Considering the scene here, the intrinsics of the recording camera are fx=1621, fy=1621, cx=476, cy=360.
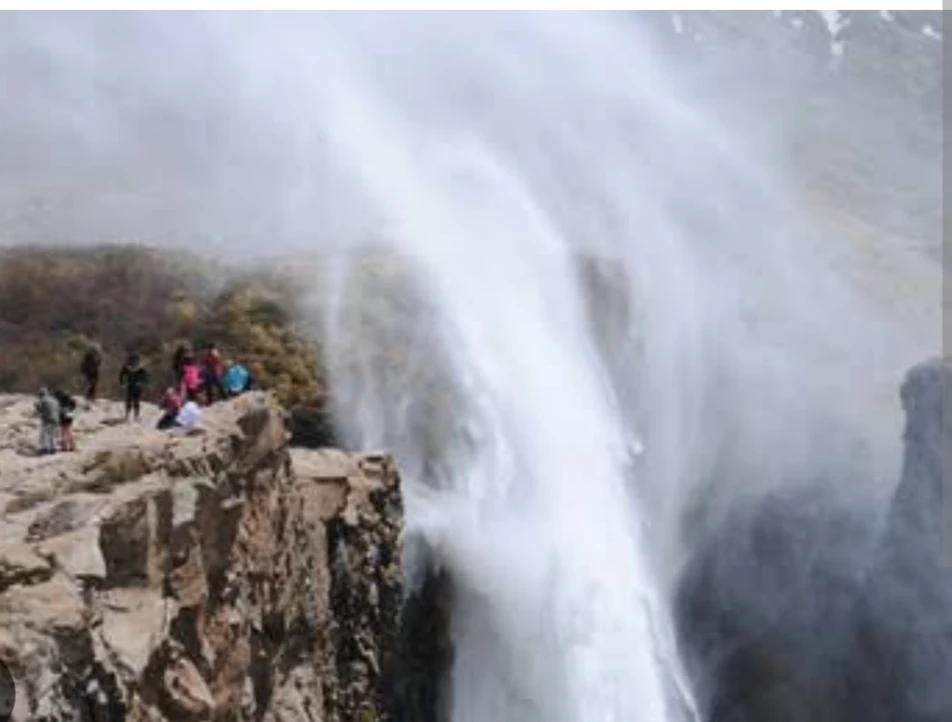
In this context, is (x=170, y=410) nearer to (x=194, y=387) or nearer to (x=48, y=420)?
(x=194, y=387)

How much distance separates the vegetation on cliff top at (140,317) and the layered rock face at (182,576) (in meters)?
12.3

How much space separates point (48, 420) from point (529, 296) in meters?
33.4

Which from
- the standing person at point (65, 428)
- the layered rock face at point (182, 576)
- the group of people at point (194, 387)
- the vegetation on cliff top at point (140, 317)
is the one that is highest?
the vegetation on cliff top at point (140, 317)

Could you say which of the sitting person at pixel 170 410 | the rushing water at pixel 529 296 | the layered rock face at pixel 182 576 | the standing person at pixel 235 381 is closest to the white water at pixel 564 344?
the rushing water at pixel 529 296

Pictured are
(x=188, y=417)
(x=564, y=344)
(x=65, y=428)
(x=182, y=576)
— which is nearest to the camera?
(x=182, y=576)

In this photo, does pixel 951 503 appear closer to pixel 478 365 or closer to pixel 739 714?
pixel 739 714

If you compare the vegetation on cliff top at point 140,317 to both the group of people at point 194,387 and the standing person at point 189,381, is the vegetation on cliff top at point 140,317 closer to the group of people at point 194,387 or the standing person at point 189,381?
the group of people at point 194,387

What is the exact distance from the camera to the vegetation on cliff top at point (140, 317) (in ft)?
160

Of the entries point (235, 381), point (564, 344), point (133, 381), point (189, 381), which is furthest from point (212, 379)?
point (564, 344)

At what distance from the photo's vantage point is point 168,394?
28906 millimetres

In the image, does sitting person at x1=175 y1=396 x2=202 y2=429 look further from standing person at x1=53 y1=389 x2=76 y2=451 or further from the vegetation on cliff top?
the vegetation on cliff top

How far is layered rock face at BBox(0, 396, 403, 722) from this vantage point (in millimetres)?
19891

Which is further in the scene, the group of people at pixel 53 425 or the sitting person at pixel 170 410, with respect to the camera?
the sitting person at pixel 170 410

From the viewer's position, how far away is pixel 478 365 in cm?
5359
